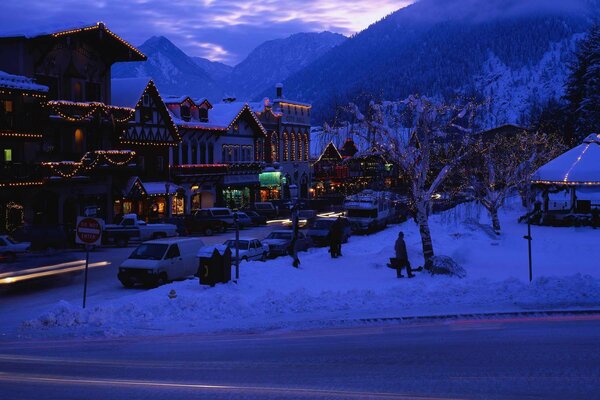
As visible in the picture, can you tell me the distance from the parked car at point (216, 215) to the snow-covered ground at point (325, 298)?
71.2 ft

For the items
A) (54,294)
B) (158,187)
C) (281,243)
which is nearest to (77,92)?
(158,187)

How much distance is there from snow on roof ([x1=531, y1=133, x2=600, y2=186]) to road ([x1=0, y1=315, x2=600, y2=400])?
22.1 metres

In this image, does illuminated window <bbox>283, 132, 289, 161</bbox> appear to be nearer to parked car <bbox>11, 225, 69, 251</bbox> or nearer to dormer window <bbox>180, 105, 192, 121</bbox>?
dormer window <bbox>180, 105, 192, 121</bbox>

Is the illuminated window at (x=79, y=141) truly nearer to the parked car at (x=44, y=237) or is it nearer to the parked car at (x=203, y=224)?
the parked car at (x=203, y=224)

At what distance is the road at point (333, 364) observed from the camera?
10.3m

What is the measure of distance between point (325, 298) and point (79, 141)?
107 feet

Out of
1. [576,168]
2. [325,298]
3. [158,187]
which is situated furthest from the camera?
[158,187]

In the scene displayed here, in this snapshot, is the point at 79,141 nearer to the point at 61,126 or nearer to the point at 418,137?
the point at 61,126

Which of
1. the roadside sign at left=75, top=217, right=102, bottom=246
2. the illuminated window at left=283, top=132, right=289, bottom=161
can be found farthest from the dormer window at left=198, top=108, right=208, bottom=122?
the roadside sign at left=75, top=217, right=102, bottom=246

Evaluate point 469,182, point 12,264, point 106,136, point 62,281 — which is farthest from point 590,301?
point 106,136

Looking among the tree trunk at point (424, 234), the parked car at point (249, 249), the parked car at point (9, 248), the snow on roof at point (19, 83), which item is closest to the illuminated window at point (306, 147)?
the snow on roof at point (19, 83)

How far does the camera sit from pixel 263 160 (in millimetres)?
73188

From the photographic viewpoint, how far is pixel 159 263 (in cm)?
2295

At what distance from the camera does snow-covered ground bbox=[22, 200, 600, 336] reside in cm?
1591
